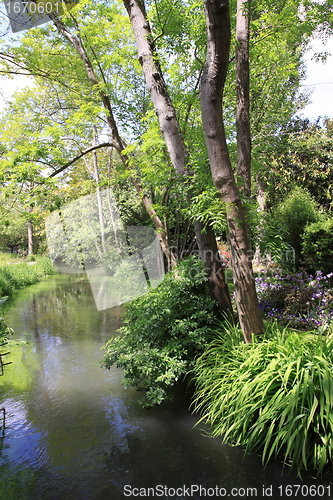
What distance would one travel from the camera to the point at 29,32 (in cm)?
653

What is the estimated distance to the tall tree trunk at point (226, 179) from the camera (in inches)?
130

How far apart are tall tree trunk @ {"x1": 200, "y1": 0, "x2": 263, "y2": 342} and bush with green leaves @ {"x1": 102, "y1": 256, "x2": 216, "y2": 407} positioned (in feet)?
1.65

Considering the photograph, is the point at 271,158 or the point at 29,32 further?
the point at 271,158

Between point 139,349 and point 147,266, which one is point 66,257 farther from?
point 139,349

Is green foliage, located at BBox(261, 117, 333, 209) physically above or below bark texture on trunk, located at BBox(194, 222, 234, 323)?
above

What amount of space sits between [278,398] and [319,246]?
4.12 meters

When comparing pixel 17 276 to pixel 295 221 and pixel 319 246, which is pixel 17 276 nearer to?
pixel 295 221

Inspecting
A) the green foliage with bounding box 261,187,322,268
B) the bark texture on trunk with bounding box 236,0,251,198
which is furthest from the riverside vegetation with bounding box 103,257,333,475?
the green foliage with bounding box 261,187,322,268

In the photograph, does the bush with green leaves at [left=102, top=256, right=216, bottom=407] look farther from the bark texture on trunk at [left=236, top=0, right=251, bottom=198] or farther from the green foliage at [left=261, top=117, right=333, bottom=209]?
the green foliage at [left=261, top=117, right=333, bottom=209]

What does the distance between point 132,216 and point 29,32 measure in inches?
237

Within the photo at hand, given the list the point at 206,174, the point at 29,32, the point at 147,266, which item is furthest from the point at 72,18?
the point at 147,266

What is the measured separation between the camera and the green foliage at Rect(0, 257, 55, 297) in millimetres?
10125

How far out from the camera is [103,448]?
116 inches

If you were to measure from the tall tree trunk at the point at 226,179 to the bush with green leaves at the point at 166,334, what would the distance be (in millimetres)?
502
